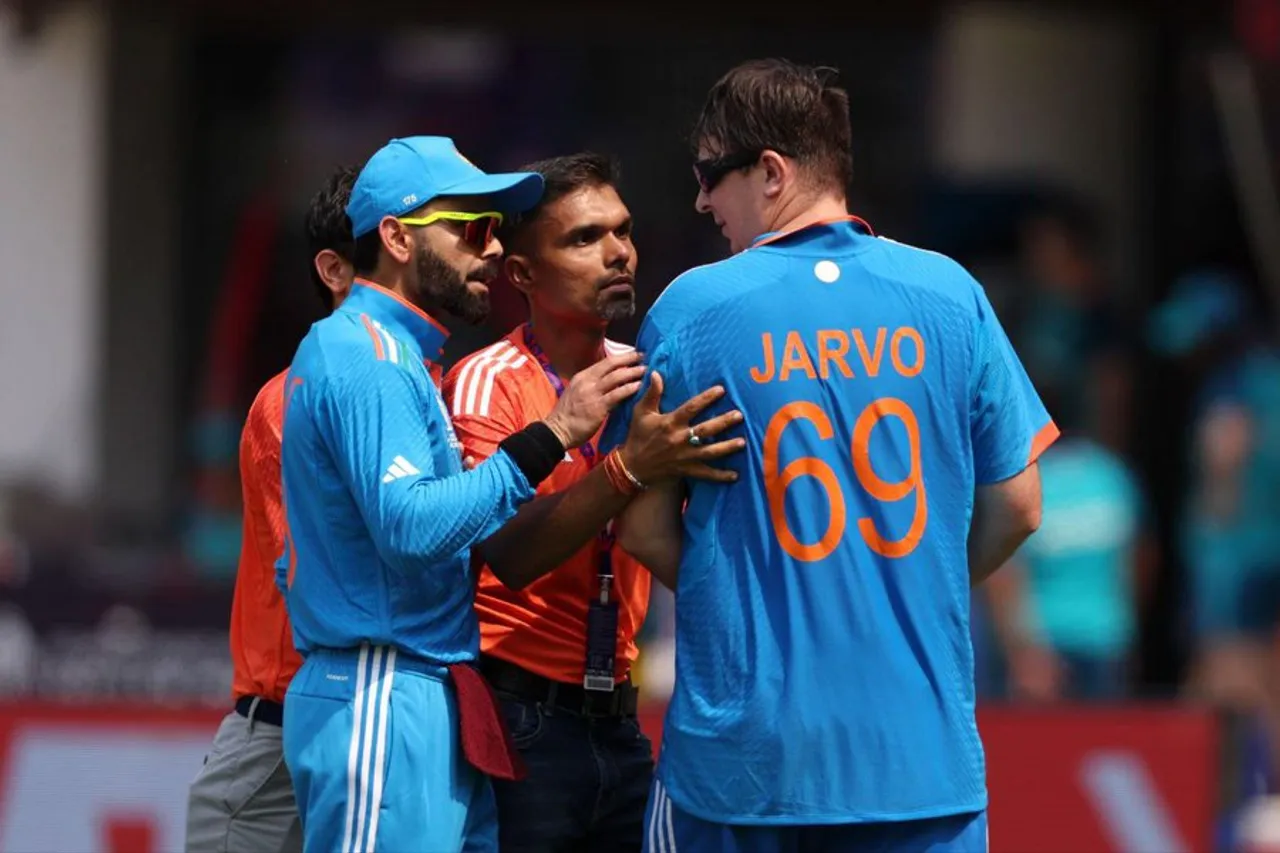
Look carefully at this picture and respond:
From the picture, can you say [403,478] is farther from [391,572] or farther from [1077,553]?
[1077,553]

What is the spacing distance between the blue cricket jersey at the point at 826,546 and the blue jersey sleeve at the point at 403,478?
1.14ft

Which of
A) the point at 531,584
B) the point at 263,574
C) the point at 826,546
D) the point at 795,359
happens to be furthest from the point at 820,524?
the point at 263,574

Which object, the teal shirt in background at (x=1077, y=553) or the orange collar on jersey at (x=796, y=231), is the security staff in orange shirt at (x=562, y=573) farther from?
the teal shirt in background at (x=1077, y=553)

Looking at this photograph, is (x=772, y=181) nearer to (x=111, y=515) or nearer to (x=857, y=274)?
(x=857, y=274)

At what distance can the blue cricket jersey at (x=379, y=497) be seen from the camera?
3.71 metres

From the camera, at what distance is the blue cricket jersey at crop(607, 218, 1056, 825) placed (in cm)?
355

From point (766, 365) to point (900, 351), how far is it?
234 mm

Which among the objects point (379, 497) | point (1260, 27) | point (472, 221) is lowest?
point (379, 497)

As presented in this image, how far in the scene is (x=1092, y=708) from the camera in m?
7.33

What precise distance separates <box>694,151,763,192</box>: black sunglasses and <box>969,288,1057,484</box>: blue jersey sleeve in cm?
47

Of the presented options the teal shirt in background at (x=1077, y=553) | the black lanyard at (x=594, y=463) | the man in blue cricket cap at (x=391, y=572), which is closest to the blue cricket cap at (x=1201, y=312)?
the teal shirt in background at (x=1077, y=553)

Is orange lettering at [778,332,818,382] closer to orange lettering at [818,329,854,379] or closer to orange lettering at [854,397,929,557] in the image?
orange lettering at [818,329,854,379]

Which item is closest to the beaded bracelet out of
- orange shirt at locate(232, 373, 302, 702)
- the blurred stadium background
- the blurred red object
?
orange shirt at locate(232, 373, 302, 702)

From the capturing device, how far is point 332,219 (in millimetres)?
4570
